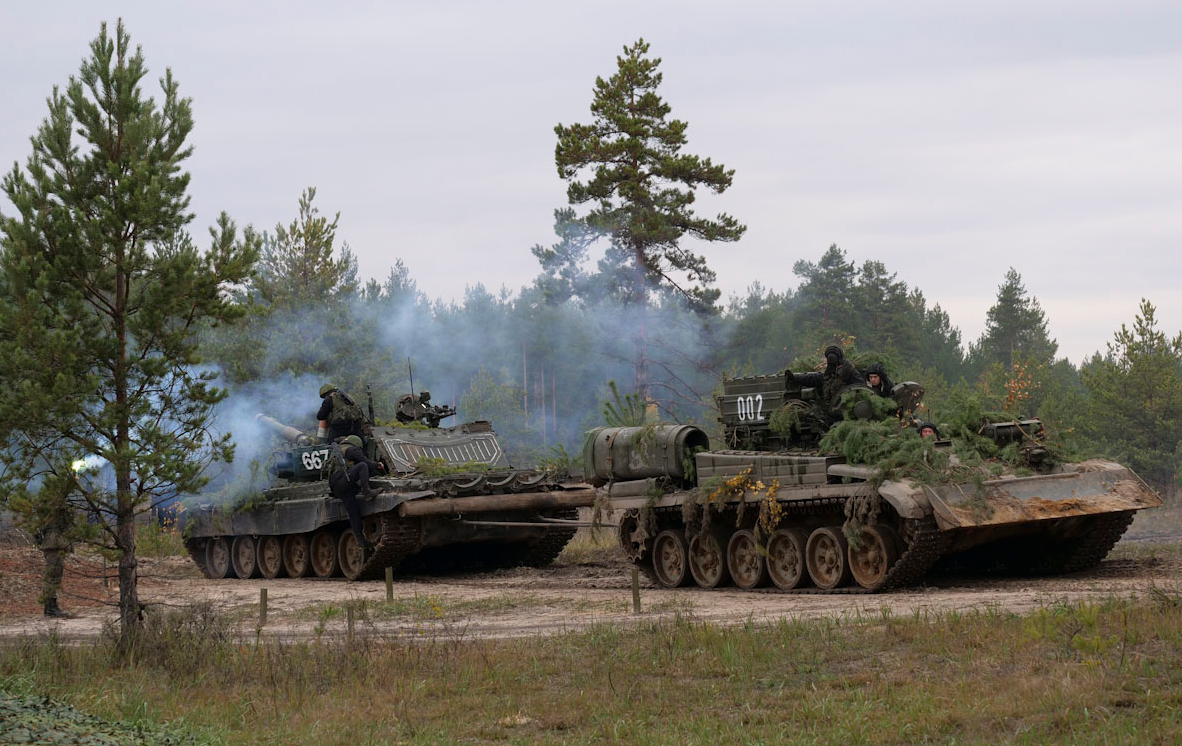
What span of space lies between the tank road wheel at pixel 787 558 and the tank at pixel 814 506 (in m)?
0.02

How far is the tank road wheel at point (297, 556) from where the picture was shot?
23422 mm

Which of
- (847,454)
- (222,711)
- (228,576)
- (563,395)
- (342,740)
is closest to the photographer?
(342,740)

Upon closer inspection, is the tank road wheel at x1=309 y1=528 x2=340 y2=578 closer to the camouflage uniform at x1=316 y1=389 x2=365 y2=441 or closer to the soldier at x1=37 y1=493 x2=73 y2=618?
the camouflage uniform at x1=316 y1=389 x2=365 y2=441

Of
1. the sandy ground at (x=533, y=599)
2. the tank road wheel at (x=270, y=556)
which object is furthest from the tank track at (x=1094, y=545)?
the tank road wheel at (x=270, y=556)

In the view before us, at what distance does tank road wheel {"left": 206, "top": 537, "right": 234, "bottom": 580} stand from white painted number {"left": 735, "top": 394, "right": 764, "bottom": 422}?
40.0 feet

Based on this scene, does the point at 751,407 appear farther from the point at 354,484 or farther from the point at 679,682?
the point at 679,682

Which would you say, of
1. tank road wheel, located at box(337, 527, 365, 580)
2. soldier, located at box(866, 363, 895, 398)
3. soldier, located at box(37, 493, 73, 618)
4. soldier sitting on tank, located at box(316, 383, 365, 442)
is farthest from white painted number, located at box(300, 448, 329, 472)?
soldier, located at box(866, 363, 895, 398)

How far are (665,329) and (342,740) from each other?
29.0 m

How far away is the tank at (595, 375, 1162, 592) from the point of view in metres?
14.5

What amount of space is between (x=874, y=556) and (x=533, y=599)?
4339 millimetres

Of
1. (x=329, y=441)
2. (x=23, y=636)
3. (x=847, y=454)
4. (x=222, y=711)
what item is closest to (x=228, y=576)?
(x=329, y=441)

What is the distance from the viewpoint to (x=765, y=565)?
16.8 metres

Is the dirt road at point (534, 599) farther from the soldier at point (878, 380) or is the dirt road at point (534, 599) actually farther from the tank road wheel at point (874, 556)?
the soldier at point (878, 380)

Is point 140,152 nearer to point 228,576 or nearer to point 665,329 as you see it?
point 228,576
